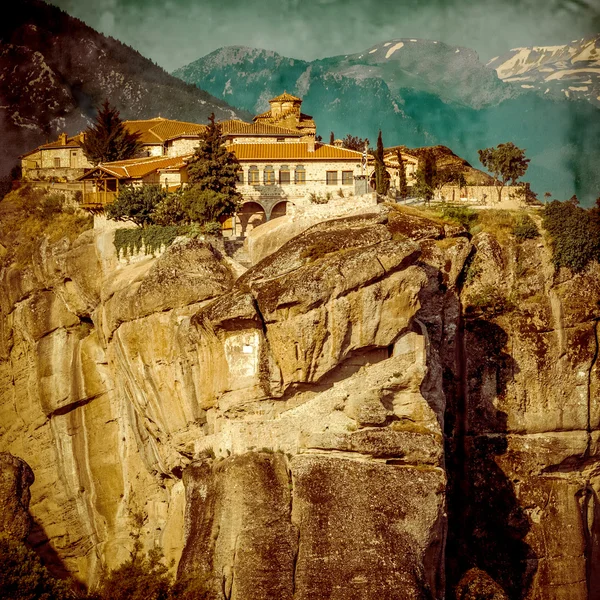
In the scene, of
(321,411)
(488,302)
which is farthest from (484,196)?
(321,411)

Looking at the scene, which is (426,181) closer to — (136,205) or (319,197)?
(319,197)

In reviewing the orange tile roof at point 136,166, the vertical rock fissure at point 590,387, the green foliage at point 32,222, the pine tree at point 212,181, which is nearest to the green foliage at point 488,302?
the vertical rock fissure at point 590,387

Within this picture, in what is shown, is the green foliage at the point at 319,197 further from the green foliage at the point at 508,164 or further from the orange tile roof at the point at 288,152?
the green foliage at the point at 508,164

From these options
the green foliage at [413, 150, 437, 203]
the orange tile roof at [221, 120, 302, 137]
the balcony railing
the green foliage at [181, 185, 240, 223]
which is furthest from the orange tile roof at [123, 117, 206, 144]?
the green foliage at [181, 185, 240, 223]

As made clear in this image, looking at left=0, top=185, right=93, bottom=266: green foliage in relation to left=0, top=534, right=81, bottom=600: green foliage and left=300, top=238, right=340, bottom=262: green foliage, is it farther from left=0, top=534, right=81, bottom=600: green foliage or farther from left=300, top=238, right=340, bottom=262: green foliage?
left=0, top=534, right=81, bottom=600: green foliage

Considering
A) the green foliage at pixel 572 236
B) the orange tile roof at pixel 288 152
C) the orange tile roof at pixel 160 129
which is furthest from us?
the orange tile roof at pixel 160 129

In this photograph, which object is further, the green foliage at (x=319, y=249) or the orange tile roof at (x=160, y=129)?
the orange tile roof at (x=160, y=129)

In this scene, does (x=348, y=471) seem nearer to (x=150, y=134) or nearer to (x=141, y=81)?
(x=150, y=134)
